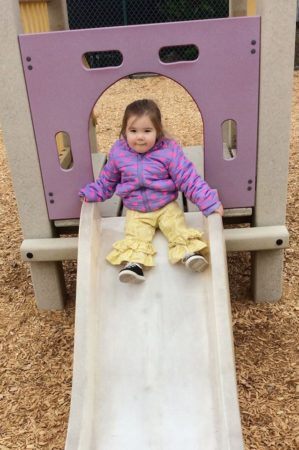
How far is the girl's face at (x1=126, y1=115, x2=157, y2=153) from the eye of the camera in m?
2.43

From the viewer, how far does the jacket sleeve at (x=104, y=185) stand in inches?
101

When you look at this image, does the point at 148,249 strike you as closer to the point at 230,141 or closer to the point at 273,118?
the point at 273,118

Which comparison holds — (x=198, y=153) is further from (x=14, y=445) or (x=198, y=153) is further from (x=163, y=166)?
(x=14, y=445)

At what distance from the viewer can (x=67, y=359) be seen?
2785mm

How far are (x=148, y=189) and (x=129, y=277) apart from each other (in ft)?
1.52

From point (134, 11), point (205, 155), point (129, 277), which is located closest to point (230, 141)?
point (205, 155)

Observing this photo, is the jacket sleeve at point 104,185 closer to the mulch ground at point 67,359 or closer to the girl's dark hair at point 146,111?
the girl's dark hair at point 146,111

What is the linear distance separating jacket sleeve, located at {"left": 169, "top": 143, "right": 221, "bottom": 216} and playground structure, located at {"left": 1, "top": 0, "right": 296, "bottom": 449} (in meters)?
0.10

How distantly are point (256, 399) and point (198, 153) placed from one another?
1821 mm

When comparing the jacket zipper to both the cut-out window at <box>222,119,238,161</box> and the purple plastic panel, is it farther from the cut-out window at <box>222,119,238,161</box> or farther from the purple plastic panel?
the cut-out window at <box>222,119,238,161</box>

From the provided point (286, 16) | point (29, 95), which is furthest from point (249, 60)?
point (29, 95)

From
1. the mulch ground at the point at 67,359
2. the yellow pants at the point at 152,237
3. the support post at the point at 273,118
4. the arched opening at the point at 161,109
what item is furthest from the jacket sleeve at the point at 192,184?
the arched opening at the point at 161,109

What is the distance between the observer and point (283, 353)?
2.68 m

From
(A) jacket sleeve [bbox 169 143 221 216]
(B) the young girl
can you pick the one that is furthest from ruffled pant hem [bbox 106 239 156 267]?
(A) jacket sleeve [bbox 169 143 221 216]
